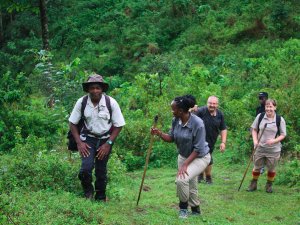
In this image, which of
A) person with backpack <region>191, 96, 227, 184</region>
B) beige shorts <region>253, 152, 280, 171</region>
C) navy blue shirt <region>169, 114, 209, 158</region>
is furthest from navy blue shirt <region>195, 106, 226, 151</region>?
navy blue shirt <region>169, 114, 209, 158</region>

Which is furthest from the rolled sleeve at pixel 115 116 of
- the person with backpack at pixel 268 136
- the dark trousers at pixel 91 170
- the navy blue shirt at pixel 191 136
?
the person with backpack at pixel 268 136

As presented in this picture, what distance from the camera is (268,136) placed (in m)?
9.12

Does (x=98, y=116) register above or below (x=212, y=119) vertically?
above

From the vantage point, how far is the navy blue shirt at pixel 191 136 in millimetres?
6824

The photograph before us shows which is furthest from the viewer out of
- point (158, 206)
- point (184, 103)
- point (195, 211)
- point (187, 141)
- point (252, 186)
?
point (252, 186)

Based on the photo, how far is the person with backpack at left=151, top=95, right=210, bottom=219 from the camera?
6.82 metres

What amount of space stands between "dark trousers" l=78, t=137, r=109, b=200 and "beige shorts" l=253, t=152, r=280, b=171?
11.1ft

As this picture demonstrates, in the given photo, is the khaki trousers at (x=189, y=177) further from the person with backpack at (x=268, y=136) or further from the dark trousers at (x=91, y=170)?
the person with backpack at (x=268, y=136)

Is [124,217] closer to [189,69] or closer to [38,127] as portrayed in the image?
[38,127]

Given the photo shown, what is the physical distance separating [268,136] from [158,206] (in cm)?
261

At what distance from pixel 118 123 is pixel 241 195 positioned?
3.42 metres

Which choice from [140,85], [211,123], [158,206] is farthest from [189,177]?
[140,85]

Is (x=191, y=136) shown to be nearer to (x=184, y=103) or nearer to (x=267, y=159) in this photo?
(x=184, y=103)

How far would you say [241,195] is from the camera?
30.8 ft
